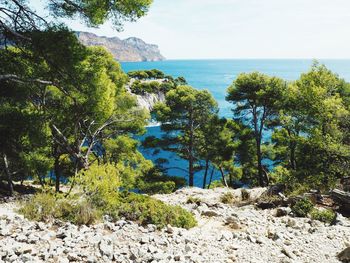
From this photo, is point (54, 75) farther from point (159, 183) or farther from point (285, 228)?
point (159, 183)

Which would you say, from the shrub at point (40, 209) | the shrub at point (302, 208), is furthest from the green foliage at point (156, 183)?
the shrub at point (40, 209)

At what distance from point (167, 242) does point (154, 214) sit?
68.4 inches

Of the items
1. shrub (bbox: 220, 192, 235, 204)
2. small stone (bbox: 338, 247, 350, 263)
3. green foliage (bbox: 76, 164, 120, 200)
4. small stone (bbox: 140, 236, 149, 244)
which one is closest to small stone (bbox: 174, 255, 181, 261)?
small stone (bbox: 140, 236, 149, 244)

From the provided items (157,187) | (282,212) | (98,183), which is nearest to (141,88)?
(157,187)

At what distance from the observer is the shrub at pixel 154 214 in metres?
10.1

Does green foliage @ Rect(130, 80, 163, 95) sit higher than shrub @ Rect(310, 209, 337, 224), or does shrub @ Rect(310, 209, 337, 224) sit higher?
shrub @ Rect(310, 209, 337, 224)

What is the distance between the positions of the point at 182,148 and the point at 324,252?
70.6ft

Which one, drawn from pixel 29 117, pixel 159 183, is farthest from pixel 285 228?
pixel 159 183

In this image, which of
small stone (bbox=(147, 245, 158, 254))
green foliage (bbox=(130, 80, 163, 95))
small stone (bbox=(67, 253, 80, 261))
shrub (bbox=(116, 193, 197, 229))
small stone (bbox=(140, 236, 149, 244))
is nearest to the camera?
small stone (bbox=(67, 253, 80, 261))

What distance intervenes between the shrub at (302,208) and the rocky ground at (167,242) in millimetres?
1432

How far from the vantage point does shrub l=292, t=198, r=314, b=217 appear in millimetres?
12578

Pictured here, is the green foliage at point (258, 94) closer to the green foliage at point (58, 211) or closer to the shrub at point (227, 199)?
the shrub at point (227, 199)

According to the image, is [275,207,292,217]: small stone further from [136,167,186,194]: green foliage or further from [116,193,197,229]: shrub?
[136,167,186,194]: green foliage

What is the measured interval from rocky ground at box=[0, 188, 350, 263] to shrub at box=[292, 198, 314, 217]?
1432 mm
